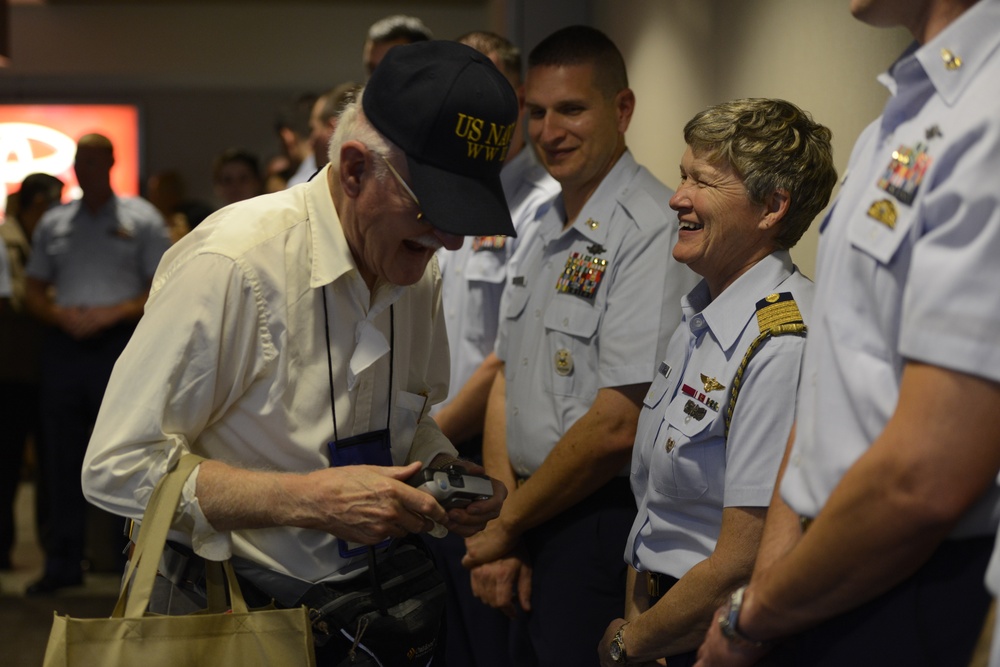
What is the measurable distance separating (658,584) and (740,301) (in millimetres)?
548

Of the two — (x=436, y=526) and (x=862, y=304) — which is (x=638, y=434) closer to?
(x=436, y=526)

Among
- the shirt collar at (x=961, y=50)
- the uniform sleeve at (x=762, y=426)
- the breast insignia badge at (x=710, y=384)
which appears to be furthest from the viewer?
the breast insignia badge at (x=710, y=384)

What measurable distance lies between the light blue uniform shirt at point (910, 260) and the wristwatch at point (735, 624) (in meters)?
0.18

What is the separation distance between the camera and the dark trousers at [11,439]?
543cm

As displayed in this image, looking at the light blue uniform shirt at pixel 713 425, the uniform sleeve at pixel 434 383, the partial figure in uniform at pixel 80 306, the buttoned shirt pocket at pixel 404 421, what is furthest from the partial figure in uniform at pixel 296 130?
the light blue uniform shirt at pixel 713 425

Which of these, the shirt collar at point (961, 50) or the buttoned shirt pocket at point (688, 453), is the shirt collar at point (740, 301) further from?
the shirt collar at point (961, 50)

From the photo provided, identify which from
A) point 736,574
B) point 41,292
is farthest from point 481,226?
point 41,292

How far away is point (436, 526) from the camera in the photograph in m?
2.00

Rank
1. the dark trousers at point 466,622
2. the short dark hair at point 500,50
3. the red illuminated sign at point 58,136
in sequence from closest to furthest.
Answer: the dark trousers at point 466,622 < the short dark hair at point 500,50 < the red illuminated sign at point 58,136

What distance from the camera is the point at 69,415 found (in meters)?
4.99

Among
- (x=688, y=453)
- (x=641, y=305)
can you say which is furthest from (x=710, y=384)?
(x=641, y=305)

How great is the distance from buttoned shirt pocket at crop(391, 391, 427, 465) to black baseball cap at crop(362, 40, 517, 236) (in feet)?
1.33

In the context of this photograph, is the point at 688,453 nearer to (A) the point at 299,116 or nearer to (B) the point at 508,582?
(B) the point at 508,582

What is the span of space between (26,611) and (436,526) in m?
3.55
